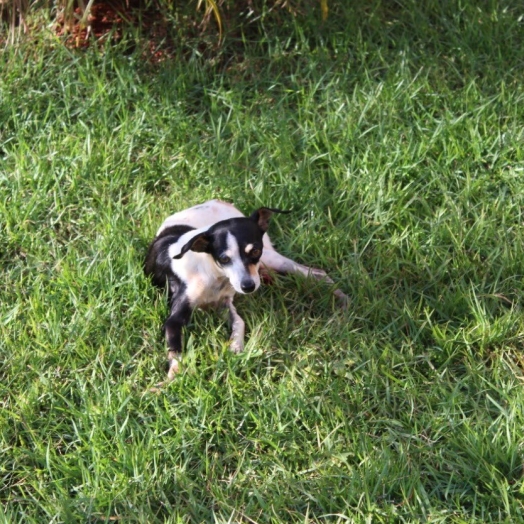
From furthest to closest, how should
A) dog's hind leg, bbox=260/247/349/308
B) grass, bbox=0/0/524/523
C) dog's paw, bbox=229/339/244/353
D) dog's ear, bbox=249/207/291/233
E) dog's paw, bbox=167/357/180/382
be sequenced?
dog's hind leg, bbox=260/247/349/308 → dog's ear, bbox=249/207/291/233 → dog's paw, bbox=229/339/244/353 → dog's paw, bbox=167/357/180/382 → grass, bbox=0/0/524/523

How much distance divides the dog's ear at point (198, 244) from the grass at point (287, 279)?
0.92 feet

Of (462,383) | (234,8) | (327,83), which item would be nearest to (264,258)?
(462,383)

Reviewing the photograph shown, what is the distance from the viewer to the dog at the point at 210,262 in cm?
371

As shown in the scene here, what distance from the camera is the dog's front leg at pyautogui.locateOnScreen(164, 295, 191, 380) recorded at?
3.62 metres

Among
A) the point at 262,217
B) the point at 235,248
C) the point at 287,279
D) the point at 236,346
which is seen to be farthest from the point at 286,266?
the point at 236,346

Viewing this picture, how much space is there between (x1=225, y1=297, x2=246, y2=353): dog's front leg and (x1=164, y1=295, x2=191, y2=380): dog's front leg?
17 cm

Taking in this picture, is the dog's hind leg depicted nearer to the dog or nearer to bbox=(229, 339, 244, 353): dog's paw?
the dog

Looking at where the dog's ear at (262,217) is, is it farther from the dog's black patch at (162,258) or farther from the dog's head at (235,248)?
the dog's black patch at (162,258)

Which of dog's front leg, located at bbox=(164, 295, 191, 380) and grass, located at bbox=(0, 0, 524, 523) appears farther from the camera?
dog's front leg, located at bbox=(164, 295, 191, 380)

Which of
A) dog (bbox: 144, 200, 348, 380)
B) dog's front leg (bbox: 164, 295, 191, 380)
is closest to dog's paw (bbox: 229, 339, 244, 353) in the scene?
dog (bbox: 144, 200, 348, 380)

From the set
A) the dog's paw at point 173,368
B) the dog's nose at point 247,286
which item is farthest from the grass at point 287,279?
the dog's nose at point 247,286

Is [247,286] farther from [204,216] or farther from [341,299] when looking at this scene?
[204,216]

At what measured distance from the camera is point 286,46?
199 inches

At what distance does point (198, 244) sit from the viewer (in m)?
3.78
